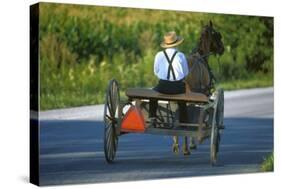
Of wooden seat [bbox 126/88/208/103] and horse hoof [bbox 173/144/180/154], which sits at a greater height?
wooden seat [bbox 126/88/208/103]

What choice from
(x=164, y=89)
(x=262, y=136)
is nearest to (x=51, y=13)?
(x=164, y=89)

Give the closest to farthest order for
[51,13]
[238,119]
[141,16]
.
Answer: [51,13] < [141,16] < [238,119]

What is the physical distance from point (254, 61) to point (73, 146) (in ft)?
12.9

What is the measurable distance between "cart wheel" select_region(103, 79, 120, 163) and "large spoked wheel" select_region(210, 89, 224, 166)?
1.61 m

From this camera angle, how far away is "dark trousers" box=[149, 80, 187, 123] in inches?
563

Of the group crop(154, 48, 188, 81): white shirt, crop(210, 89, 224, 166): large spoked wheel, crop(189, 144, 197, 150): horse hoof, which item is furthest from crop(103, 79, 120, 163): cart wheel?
crop(210, 89, 224, 166): large spoked wheel

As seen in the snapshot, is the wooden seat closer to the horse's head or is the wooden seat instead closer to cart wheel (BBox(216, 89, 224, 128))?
cart wheel (BBox(216, 89, 224, 128))

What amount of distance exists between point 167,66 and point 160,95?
52cm

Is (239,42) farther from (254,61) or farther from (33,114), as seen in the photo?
(33,114)

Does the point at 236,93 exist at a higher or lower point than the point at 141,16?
lower

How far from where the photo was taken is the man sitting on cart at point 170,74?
564 inches

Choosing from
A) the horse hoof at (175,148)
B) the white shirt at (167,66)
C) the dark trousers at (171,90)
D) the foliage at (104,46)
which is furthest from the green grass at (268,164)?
the white shirt at (167,66)

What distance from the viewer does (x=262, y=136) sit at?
16062mm

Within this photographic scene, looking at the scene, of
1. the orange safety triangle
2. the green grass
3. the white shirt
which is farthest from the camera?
the green grass
